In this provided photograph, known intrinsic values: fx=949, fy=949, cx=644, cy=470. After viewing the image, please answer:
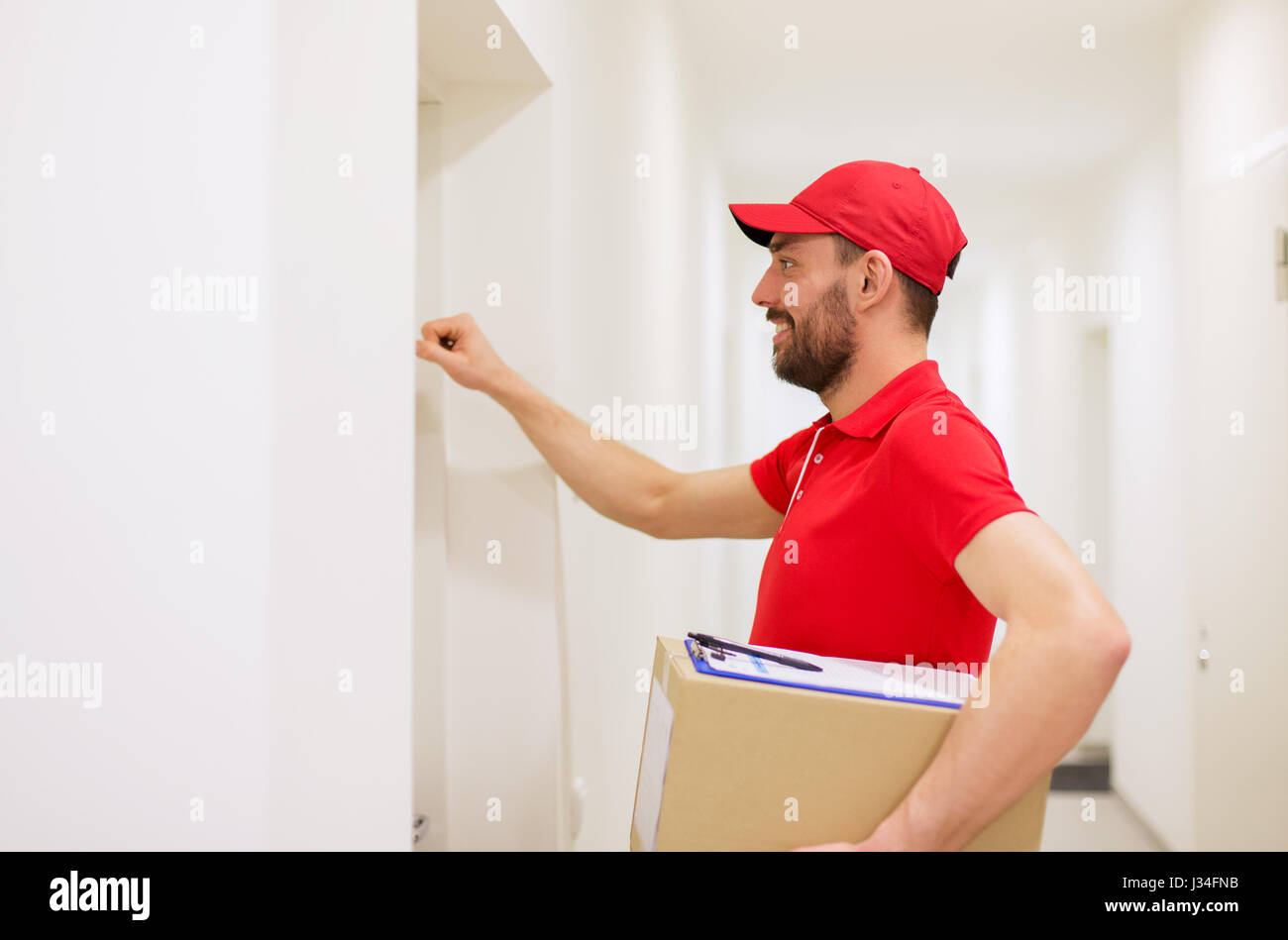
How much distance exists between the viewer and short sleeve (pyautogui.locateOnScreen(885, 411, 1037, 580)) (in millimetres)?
890

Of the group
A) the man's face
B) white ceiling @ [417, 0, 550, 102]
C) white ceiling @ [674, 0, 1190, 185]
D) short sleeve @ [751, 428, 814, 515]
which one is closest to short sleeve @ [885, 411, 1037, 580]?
the man's face

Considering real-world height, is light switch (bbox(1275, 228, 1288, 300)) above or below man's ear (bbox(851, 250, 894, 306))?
above

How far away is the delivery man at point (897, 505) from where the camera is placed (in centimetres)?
81

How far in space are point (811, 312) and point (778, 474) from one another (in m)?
0.32

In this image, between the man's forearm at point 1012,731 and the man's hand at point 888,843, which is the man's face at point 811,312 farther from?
the man's hand at point 888,843

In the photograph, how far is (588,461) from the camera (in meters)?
1.45

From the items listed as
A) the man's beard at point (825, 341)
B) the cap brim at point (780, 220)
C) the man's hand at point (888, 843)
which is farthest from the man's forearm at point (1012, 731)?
the cap brim at point (780, 220)

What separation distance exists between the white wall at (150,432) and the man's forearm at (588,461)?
60 cm

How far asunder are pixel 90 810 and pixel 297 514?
250mm

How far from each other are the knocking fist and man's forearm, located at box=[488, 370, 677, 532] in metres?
0.02

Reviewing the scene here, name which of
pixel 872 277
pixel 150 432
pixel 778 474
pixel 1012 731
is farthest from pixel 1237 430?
pixel 150 432

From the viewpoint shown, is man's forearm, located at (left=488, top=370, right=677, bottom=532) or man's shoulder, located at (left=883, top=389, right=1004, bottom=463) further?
man's forearm, located at (left=488, top=370, right=677, bottom=532)

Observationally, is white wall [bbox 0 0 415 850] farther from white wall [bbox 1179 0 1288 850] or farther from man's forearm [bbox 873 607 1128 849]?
white wall [bbox 1179 0 1288 850]

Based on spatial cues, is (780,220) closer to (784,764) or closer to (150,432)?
(784,764)
